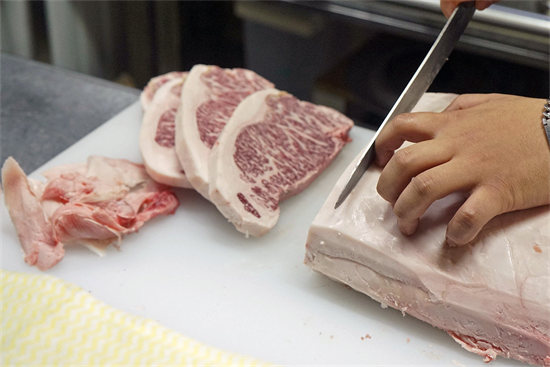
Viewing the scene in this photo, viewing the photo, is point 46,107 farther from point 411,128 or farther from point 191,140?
point 411,128

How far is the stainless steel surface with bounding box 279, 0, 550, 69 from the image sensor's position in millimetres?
2186

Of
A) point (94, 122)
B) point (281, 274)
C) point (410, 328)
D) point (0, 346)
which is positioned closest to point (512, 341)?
point (410, 328)

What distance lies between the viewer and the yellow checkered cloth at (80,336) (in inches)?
53.1

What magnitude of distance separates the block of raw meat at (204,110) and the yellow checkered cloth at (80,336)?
52 cm

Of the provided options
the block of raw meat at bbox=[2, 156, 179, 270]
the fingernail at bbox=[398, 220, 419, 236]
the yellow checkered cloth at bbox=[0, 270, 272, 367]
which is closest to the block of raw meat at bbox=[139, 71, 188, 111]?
the block of raw meat at bbox=[2, 156, 179, 270]

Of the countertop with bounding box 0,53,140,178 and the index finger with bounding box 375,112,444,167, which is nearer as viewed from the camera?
the index finger with bounding box 375,112,444,167

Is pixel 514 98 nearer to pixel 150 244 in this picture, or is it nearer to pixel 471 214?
pixel 471 214

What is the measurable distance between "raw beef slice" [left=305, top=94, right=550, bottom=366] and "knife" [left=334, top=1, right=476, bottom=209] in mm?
71

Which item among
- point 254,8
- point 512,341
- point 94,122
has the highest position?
point 254,8

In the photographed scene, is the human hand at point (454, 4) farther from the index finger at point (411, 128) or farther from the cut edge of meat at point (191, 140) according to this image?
the cut edge of meat at point (191, 140)

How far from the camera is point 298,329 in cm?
150

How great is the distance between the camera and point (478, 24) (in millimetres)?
2293

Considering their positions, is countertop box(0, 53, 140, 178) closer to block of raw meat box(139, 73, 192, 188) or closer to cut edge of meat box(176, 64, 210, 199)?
block of raw meat box(139, 73, 192, 188)

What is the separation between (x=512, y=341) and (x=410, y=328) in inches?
10.3
